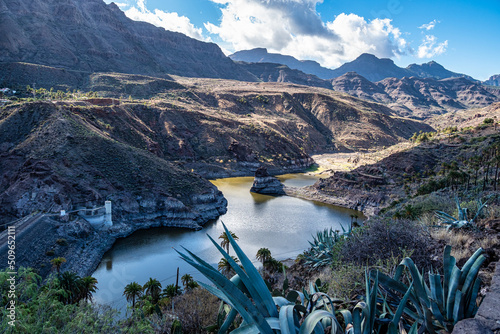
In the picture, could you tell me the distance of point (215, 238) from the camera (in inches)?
1251

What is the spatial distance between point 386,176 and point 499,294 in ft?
170

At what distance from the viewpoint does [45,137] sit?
3591 centimetres

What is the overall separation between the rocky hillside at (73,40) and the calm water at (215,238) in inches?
3623

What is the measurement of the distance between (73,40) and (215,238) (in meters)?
124

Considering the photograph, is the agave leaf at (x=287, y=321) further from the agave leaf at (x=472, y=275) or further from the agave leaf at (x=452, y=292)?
the agave leaf at (x=472, y=275)

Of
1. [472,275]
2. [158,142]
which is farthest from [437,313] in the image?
[158,142]

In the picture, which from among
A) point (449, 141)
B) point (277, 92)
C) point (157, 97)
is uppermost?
point (277, 92)

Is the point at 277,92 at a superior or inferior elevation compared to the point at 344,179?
superior

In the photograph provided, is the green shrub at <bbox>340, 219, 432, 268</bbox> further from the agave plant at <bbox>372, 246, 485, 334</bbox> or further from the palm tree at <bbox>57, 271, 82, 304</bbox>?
the palm tree at <bbox>57, 271, 82, 304</bbox>

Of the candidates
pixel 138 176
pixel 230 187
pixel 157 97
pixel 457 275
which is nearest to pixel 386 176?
pixel 230 187

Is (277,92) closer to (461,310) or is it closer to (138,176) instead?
(138,176)

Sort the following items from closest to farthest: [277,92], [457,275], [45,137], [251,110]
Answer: [457,275] < [45,137] < [251,110] < [277,92]

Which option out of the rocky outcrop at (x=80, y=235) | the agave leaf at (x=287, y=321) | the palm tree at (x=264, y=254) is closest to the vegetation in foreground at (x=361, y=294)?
the agave leaf at (x=287, y=321)

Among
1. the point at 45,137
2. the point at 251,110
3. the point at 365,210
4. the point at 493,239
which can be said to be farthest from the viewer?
the point at 251,110
